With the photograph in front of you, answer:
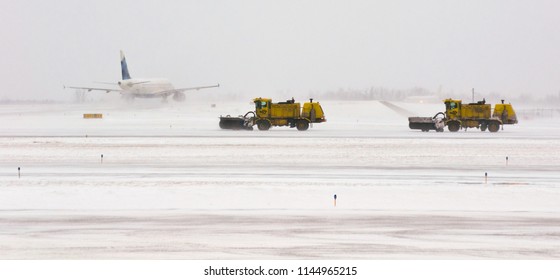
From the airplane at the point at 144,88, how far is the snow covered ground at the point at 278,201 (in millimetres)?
78413

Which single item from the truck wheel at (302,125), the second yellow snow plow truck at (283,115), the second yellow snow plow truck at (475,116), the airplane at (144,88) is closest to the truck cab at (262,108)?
the second yellow snow plow truck at (283,115)

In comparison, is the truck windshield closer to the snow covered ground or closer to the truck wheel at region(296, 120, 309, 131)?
the truck wheel at region(296, 120, 309, 131)

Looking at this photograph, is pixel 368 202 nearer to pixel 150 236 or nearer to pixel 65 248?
pixel 150 236

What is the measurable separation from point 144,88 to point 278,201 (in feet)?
341

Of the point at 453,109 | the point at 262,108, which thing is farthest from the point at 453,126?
the point at 262,108

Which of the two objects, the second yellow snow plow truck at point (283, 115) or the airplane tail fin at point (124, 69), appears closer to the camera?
the second yellow snow plow truck at point (283, 115)

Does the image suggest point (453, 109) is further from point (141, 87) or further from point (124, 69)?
point (124, 69)

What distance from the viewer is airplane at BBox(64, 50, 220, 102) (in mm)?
124500

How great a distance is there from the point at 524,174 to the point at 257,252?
19.3 meters

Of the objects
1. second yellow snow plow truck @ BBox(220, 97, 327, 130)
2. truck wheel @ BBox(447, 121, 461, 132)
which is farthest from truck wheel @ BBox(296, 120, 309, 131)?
truck wheel @ BBox(447, 121, 461, 132)

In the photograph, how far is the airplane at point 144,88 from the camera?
408 ft

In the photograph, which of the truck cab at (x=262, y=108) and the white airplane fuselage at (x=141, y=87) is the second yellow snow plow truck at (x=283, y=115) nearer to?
the truck cab at (x=262, y=108)

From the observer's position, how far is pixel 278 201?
24406mm

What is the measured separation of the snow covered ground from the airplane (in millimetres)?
78413
